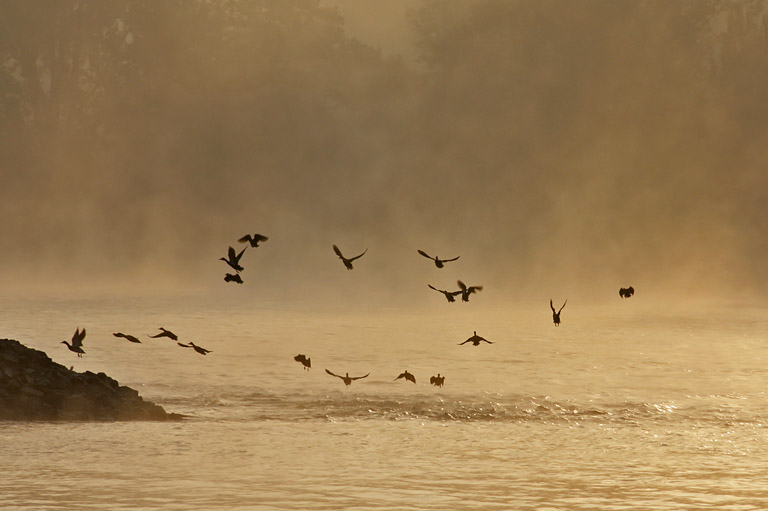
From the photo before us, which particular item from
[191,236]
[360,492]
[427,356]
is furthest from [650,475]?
[191,236]

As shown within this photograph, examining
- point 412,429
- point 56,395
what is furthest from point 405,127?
point 412,429

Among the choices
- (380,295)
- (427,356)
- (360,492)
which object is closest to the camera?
(360,492)

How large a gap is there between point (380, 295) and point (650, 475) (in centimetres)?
5827

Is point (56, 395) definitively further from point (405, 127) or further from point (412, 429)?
point (405, 127)

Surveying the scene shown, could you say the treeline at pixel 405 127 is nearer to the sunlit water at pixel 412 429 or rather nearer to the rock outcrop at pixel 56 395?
the sunlit water at pixel 412 429

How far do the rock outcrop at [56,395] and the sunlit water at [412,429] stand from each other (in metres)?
0.68

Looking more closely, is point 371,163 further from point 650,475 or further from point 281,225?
point 650,475

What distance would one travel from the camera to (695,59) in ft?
294

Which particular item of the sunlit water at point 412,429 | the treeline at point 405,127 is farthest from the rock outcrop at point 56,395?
the treeline at point 405,127

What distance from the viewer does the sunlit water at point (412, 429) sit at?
1501 centimetres

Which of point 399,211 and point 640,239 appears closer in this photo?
point 640,239

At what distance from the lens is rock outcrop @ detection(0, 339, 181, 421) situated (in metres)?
21.1

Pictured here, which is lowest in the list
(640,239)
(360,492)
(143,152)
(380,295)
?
(360,492)

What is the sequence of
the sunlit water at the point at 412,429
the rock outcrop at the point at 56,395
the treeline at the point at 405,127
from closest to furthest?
1. the sunlit water at the point at 412,429
2. the rock outcrop at the point at 56,395
3. the treeline at the point at 405,127
